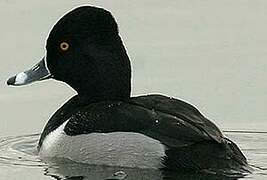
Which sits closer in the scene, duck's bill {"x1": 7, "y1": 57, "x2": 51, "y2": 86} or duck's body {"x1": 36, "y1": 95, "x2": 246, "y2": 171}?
duck's body {"x1": 36, "y1": 95, "x2": 246, "y2": 171}

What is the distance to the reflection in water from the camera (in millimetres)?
7562

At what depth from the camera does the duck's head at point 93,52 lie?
810 centimetres

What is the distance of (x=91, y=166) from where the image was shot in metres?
7.77

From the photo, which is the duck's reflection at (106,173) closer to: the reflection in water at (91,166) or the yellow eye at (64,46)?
the reflection in water at (91,166)

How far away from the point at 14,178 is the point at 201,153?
4.03 ft

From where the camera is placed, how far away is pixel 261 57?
10469 mm

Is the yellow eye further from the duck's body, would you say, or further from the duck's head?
the duck's body

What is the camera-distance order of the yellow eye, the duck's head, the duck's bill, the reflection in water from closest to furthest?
1. the reflection in water
2. the duck's head
3. the yellow eye
4. the duck's bill

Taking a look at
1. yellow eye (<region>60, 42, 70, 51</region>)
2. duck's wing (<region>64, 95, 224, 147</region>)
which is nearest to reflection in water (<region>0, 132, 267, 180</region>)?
duck's wing (<region>64, 95, 224, 147</region>)

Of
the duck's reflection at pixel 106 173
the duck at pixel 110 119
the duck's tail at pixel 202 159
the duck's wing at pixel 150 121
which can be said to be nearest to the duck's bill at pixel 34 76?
the duck at pixel 110 119

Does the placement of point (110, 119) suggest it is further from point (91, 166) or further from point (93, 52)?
point (93, 52)

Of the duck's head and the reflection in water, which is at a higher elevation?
the duck's head

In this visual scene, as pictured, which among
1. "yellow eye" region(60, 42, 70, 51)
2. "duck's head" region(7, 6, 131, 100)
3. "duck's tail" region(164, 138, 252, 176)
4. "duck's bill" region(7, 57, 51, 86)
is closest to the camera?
"duck's tail" region(164, 138, 252, 176)

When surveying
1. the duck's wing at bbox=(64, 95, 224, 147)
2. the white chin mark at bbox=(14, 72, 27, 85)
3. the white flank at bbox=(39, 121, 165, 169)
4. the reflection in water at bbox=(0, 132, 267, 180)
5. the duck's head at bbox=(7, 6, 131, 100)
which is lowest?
the reflection in water at bbox=(0, 132, 267, 180)
